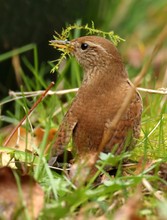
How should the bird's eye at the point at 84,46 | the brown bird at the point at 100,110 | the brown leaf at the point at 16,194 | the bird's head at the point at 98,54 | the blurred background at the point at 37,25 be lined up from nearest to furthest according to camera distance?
the brown leaf at the point at 16,194 < the brown bird at the point at 100,110 < the bird's head at the point at 98,54 < the bird's eye at the point at 84,46 < the blurred background at the point at 37,25

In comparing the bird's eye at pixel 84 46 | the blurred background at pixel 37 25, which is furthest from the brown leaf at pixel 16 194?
the blurred background at pixel 37 25

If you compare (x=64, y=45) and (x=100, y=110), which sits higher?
(x=64, y=45)

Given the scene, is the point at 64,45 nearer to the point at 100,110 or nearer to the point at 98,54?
the point at 98,54

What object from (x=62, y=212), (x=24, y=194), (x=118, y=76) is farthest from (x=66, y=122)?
(x=62, y=212)

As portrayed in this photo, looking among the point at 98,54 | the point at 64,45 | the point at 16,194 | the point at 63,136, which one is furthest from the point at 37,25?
the point at 16,194

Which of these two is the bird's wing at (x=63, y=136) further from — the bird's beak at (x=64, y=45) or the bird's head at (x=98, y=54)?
the bird's beak at (x=64, y=45)

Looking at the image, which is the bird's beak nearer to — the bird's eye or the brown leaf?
the bird's eye
